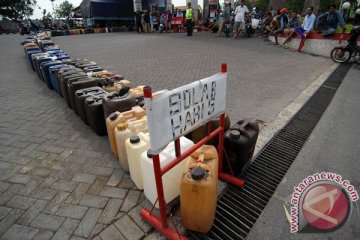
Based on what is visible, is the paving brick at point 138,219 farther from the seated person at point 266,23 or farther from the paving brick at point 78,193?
the seated person at point 266,23

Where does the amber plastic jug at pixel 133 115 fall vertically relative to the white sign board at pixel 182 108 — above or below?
below

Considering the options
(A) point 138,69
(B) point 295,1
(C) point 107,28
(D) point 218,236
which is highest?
(B) point 295,1

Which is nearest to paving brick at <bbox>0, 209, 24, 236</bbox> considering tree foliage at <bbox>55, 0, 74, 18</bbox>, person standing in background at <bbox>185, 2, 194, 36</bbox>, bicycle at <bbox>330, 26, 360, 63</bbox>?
bicycle at <bbox>330, 26, 360, 63</bbox>

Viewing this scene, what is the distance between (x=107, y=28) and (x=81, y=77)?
72.6 feet

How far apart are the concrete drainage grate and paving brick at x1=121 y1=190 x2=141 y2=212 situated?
0.68m

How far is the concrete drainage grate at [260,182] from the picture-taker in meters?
2.12

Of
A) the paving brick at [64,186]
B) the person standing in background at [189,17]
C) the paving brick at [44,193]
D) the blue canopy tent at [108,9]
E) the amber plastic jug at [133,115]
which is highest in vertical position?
the blue canopy tent at [108,9]

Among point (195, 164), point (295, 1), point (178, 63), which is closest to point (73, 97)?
point (195, 164)

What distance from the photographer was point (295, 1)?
1529 inches

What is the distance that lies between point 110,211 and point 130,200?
9.0 inches

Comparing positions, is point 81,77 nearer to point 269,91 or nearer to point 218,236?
point 218,236

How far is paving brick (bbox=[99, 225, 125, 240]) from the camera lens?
200 cm

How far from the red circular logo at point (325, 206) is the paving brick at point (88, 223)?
2.12m

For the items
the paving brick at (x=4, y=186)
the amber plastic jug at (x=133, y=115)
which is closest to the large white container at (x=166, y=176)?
the amber plastic jug at (x=133, y=115)
